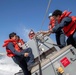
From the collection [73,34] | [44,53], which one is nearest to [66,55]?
[73,34]

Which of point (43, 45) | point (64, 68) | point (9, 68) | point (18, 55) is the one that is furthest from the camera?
point (9, 68)

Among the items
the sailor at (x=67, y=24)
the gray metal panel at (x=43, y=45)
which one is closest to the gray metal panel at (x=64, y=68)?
the sailor at (x=67, y=24)

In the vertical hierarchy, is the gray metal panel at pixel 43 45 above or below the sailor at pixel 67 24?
above

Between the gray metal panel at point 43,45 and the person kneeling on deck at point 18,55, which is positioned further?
the gray metal panel at point 43,45

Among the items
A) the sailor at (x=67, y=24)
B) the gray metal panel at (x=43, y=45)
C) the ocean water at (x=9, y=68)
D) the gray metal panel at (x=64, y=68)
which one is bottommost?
the gray metal panel at (x=64, y=68)

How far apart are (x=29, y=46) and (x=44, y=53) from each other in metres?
0.59

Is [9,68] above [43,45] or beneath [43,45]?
above

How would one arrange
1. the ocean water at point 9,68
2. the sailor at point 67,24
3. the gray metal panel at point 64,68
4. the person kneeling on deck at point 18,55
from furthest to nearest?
the ocean water at point 9,68 → the person kneeling on deck at point 18,55 → the sailor at point 67,24 → the gray metal panel at point 64,68

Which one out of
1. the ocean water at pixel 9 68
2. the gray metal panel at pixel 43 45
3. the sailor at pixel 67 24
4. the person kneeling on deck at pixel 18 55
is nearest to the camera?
the sailor at pixel 67 24

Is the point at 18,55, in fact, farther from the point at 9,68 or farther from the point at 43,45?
the point at 9,68

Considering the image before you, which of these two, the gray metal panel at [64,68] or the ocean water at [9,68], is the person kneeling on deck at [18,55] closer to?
the gray metal panel at [64,68]

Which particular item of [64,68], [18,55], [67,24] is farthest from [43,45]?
[64,68]

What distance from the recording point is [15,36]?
8.31 meters

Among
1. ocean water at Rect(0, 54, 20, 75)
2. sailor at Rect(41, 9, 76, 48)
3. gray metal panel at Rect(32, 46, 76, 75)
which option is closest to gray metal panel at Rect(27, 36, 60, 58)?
sailor at Rect(41, 9, 76, 48)
